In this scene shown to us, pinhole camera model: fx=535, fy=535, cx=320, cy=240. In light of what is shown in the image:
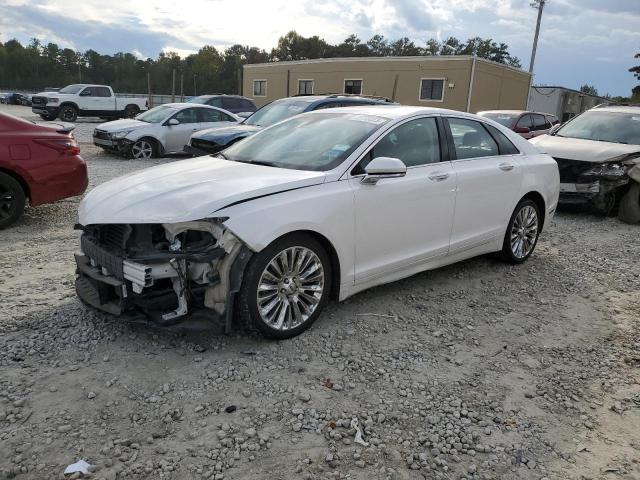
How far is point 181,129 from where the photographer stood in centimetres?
1364

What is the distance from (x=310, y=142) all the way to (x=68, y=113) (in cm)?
2370

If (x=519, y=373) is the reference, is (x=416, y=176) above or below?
above

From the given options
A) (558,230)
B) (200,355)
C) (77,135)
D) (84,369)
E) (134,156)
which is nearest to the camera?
(84,369)

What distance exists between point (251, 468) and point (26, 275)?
335cm

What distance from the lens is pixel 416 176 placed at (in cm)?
445

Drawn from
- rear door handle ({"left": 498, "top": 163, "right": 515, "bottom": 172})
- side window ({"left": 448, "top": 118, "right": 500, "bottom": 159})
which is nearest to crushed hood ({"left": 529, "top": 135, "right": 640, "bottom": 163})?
rear door handle ({"left": 498, "top": 163, "right": 515, "bottom": 172})

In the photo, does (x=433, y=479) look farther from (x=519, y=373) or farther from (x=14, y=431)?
(x=14, y=431)

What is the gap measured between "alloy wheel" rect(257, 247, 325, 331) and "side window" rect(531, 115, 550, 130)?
42.3 feet

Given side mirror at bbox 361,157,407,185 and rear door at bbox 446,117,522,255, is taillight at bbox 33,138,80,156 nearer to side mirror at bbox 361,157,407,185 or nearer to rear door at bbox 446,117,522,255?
side mirror at bbox 361,157,407,185

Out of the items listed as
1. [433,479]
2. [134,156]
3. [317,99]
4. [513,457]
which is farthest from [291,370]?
[134,156]

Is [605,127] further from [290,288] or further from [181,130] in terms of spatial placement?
[181,130]

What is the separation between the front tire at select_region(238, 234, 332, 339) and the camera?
138 inches

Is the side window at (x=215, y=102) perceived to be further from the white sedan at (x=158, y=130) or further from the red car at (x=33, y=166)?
the red car at (x=33, y=166)

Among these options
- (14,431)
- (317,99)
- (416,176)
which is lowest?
(14,431)
